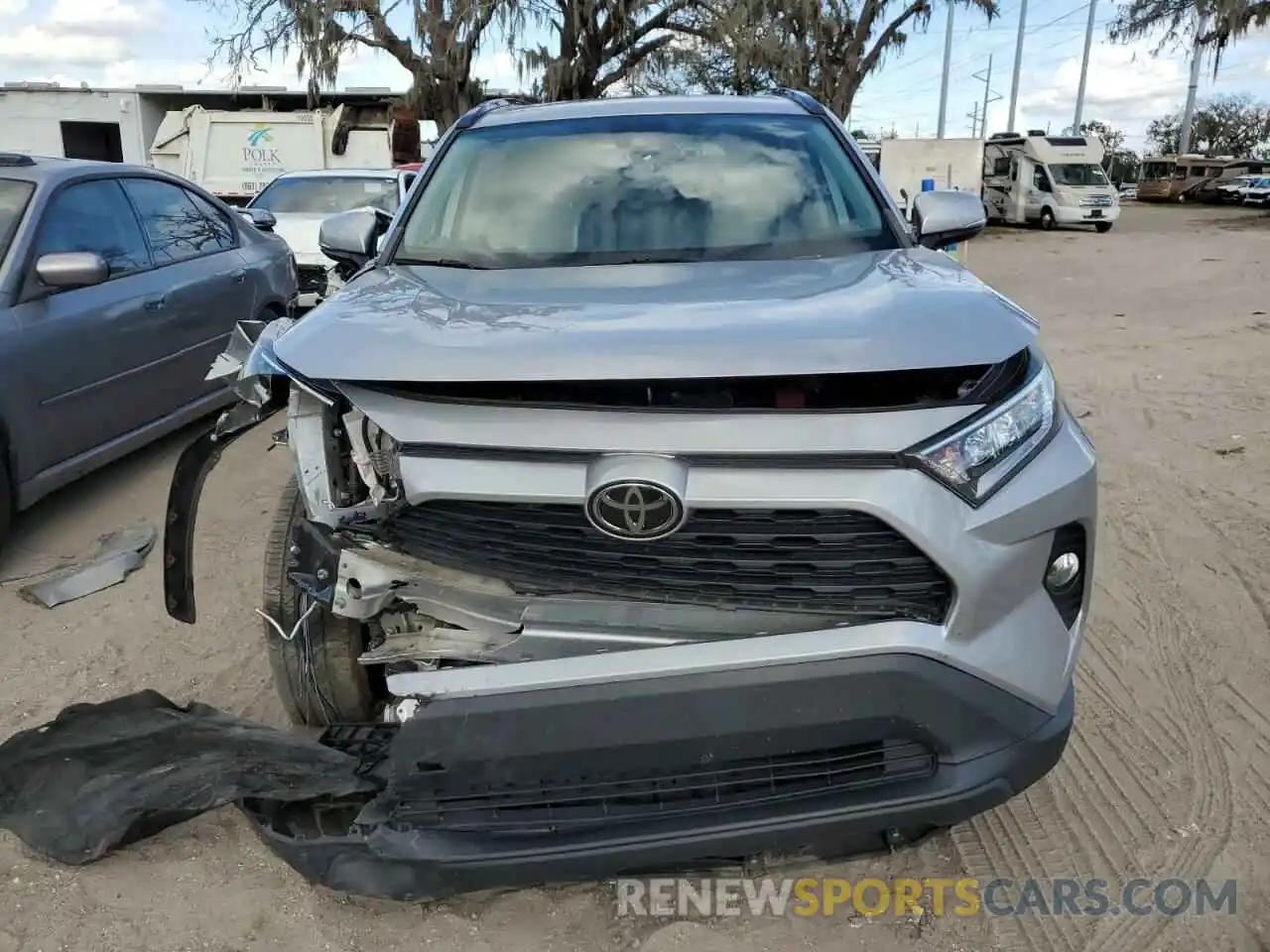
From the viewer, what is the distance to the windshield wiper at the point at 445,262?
3.12m

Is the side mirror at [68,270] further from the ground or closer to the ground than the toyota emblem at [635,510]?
further from the ground

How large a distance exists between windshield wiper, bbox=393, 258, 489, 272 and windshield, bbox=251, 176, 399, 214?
768 centimetres

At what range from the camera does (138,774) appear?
266 cm

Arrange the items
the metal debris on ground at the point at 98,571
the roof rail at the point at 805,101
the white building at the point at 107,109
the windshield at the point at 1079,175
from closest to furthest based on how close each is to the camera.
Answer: the roof rail at the point at 805,101 < the metal debris on ground at the point at 98,571 < the white building at the point at 107,109 < the windshield at the point at 1079,175

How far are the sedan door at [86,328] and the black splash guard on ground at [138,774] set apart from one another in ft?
6.06

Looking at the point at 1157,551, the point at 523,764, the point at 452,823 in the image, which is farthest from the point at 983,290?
the point at 1157,551

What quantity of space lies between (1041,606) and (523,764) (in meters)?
1.09

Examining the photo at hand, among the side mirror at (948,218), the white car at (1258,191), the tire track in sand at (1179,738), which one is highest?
the side mirror at (948,218)

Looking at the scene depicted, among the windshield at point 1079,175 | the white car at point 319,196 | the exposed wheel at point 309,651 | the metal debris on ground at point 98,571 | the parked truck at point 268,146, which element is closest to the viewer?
the exposed wheel at point 309,651

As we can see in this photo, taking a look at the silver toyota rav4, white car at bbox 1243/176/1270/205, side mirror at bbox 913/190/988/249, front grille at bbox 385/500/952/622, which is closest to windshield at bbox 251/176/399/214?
side mirror at bbox 913/190/988/249

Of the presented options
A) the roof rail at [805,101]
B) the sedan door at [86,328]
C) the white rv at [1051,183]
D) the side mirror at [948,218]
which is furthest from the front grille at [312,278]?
the white rv at [1051,183]

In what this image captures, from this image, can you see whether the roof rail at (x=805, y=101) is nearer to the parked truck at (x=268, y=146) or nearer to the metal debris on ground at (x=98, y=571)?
the metal debris on ground at (x=98, y=571)

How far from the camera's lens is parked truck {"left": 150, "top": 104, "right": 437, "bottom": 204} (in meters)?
17.4

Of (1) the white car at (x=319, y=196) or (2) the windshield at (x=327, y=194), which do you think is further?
(2) the windshield at (x=327, y=194)
